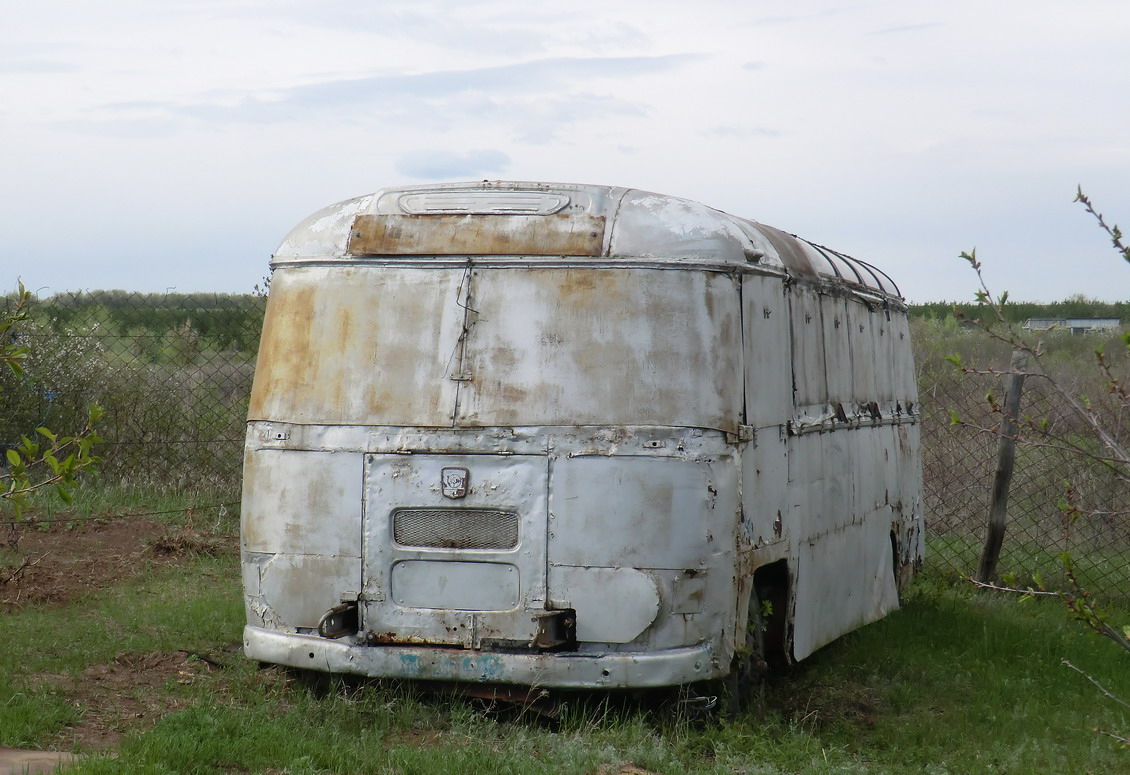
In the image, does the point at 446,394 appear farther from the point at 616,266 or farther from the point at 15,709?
the point at 15,709

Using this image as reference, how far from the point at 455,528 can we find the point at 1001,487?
6609 millimetres

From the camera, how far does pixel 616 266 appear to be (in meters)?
5.95

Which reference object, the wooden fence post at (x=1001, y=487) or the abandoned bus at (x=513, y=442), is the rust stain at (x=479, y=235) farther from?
the wooden fence post at (x=1001, y=487)

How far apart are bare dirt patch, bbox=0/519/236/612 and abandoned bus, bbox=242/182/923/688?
3270 mm

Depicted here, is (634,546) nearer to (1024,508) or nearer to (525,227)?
(525,227)

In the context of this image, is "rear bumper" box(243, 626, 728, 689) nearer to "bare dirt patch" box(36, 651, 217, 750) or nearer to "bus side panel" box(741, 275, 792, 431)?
"bare dirt patch" box(36, 651, 217, 750)

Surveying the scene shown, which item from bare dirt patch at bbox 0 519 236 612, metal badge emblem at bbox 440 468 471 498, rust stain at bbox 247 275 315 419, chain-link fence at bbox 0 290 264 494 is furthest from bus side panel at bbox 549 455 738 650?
chain-link fence at bbox 0 290 264 494

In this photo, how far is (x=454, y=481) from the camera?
19.3ft

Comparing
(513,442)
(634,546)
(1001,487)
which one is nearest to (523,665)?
(634,546)

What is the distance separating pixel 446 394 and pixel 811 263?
278 centimetres

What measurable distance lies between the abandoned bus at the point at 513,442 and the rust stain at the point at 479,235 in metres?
0.01

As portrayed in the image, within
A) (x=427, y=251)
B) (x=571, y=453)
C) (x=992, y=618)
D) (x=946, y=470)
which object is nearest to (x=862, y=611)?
(x=992, y=618)

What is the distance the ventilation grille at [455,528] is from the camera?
231 inches

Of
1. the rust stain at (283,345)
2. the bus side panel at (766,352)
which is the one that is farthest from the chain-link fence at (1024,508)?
the rust stain at (283,345)
